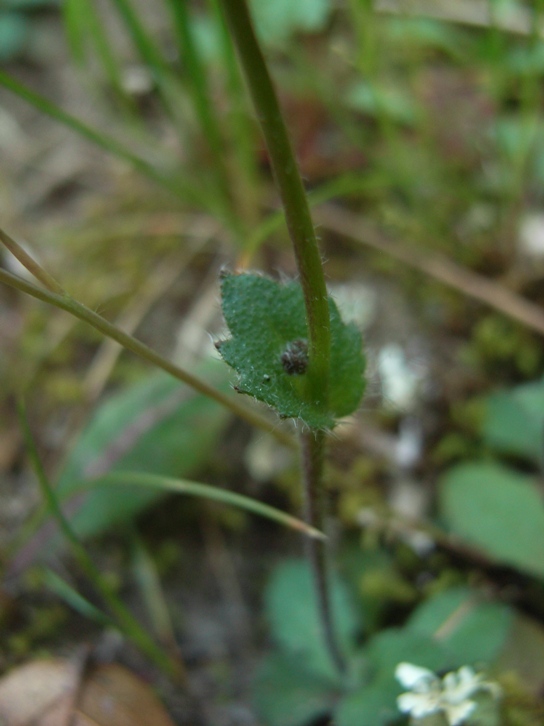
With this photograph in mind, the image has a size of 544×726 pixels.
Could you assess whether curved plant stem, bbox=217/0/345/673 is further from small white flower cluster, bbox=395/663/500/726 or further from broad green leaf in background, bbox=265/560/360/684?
broad green leaf in background, bbox=265/560/360/684

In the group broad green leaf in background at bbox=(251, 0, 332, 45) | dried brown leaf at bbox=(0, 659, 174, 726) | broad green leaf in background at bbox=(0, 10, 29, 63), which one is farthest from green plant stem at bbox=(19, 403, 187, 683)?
broad green leaf in background at bbox=(0, 10, 29, 63)

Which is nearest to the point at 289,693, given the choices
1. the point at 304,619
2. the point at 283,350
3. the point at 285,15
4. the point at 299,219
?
the point at 304,619

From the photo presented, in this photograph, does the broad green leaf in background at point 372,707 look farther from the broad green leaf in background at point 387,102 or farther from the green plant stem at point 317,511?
the broad green leaf in background at point 387,102

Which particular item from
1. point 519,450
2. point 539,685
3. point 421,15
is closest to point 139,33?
point 421,15

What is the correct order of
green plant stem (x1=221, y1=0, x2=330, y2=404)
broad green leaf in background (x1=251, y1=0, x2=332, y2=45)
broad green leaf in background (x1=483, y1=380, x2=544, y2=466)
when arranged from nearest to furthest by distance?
green plant stem (x1=221, y1=0, x2=330, y2=404) → broad green leaf in background (x1=483, y1=380, x2=544, y2=466) → broad green leaf in background (x1=251, y1=0, x2=332, y2=45)

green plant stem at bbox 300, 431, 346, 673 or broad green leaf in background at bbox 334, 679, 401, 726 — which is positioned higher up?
green plant stem at bbox 300, 431, 346, 673

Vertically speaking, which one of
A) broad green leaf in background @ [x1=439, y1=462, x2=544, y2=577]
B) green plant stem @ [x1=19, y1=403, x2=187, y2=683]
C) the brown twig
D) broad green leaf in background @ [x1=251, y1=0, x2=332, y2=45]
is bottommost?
Result: green plant stem @ [x1=19, y1=403, x2=187, y2=683]

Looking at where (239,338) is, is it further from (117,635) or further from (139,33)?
(139,33)
